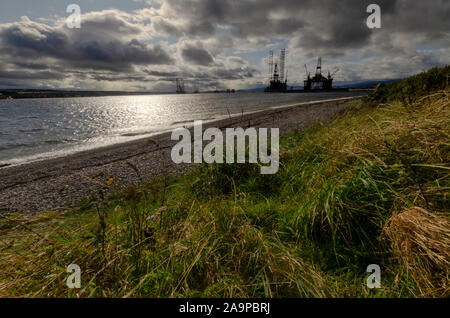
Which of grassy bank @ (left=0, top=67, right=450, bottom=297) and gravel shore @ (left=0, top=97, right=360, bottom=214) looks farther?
gravel shore @ (left=0, top=97, right=360, bottom=214)

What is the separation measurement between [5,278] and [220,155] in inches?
150

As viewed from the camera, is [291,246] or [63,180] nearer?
[291,246]

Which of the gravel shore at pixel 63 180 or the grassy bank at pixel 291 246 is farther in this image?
the gravel shore at pixel 63 180

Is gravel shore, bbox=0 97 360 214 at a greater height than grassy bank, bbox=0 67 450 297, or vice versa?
grassy bank, bbox=0 67 450 297

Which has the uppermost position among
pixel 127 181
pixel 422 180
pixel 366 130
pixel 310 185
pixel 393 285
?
pixel 366 130

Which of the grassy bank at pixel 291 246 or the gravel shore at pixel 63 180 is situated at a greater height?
the grassy bank at pixel 291 246

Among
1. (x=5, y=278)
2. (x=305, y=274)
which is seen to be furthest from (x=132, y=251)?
(x=305, y=274)

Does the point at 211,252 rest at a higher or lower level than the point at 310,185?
lower

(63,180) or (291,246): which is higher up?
(291,246)

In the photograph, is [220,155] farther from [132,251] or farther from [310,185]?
[132,251]
